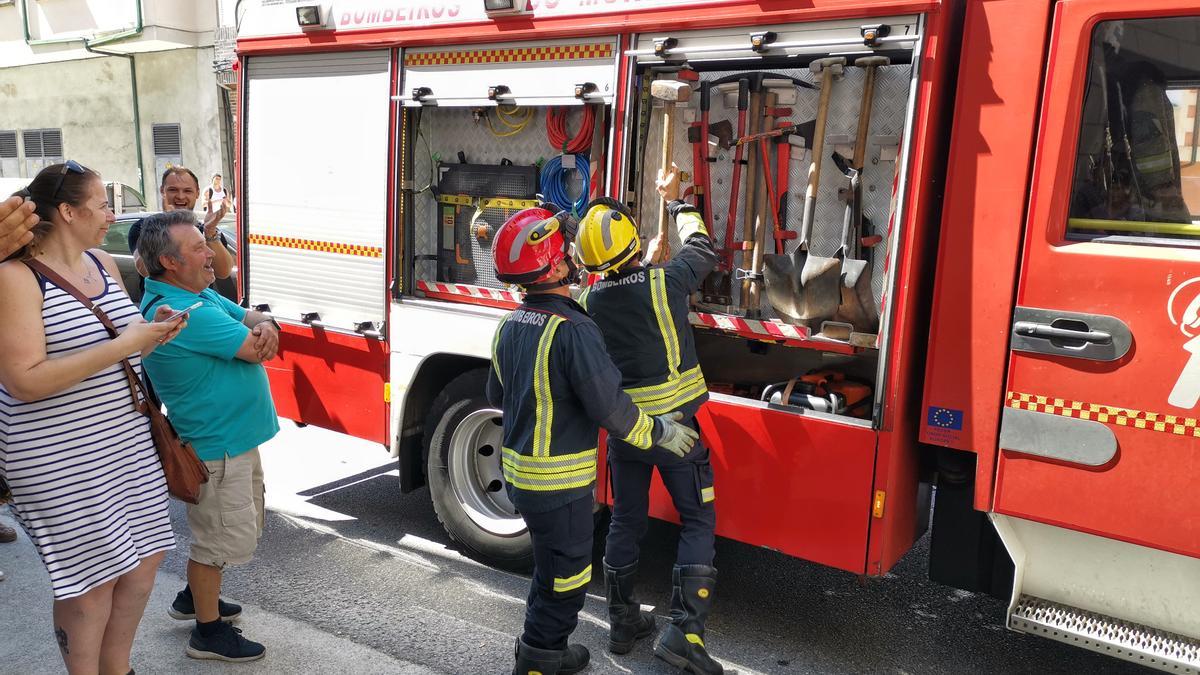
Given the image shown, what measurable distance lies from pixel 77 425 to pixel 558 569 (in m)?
1.56

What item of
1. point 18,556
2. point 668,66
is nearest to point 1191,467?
point 668,66

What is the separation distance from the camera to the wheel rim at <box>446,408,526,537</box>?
458cm

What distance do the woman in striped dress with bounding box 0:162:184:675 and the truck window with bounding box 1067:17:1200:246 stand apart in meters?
2.89

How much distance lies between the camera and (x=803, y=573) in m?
4.52

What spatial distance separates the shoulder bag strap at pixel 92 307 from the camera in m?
2.68

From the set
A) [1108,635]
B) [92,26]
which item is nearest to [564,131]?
[1108,635]

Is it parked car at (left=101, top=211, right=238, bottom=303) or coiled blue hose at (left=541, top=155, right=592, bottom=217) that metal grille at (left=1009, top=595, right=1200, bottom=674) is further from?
parked car at (left=101, top=211, right=238, bottom=303)

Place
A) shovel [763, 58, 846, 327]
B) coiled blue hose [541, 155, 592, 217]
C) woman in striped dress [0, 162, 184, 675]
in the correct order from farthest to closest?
coiled blue hose [541, 155, 592, 217] → shovel [763, 58, 846, 327] → woman in striped dress [0, 162, 184, 675]

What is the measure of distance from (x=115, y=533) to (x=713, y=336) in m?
2.80

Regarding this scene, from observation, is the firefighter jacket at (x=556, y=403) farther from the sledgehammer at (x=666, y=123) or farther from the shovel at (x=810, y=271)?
the sledgehammer at (x=666, y=123)

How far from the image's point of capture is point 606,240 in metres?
3.44

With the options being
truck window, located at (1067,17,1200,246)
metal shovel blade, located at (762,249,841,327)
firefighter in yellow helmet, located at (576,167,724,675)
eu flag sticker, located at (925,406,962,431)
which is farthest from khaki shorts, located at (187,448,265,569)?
truck window, located at (1067,17,1200,246)

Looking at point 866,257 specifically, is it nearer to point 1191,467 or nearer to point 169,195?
point 1191,467

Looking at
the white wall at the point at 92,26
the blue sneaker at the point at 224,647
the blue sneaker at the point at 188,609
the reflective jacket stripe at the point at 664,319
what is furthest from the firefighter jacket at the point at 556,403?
the white wall at the point at 92,26
